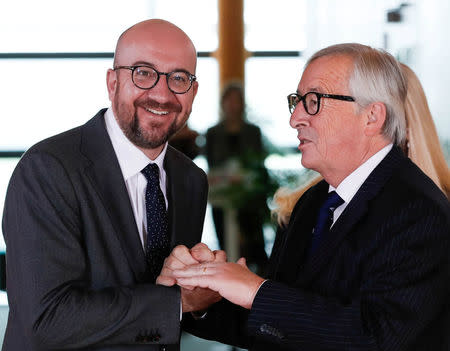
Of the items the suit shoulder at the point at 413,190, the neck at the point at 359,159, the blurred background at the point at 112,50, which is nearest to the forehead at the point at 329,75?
the neck at the point at 359,159

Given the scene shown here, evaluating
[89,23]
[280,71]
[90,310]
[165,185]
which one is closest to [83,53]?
[89,23]

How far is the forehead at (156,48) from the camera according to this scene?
6.77 feet

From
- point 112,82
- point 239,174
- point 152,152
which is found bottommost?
point 239,174

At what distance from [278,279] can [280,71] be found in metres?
6.89

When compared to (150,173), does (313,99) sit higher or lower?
higher

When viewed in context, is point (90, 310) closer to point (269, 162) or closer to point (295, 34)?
point (269, 162)

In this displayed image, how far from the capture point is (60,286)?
5.96ft

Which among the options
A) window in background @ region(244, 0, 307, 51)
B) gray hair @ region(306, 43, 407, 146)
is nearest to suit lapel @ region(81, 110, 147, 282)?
gray hair @ region(306, 43, 407, 146)

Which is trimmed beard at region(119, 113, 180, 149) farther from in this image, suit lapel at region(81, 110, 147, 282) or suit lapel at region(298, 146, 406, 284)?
suit lapel at region(298, 146, 406, 284)

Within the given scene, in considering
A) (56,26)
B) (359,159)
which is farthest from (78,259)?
(56,26)

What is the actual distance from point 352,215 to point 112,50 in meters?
6.92

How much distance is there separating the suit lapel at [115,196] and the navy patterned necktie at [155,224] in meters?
0.06

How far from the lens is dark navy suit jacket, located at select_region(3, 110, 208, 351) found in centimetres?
181

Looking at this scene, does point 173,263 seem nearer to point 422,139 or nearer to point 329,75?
point 329,75
